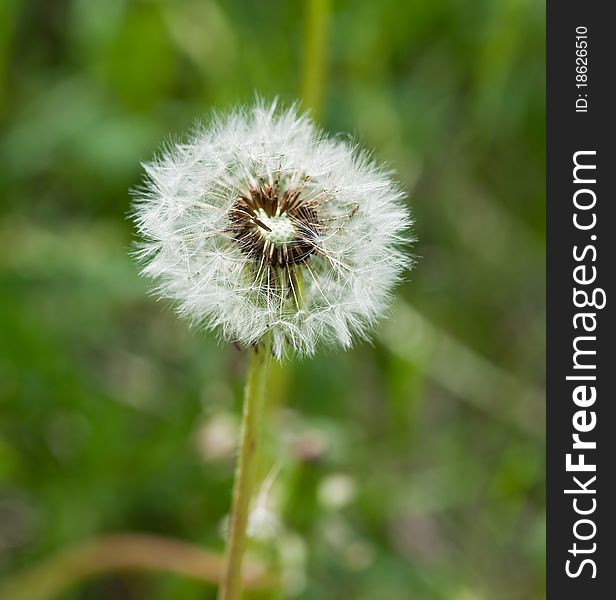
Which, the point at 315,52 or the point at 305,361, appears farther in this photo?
the point at 305,361

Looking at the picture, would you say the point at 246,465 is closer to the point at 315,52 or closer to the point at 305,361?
the point at 315,52

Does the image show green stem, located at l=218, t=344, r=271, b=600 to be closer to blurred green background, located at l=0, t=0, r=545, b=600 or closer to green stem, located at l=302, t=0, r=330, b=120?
blurred green background, located at l=0, t=0, r=545, b=600

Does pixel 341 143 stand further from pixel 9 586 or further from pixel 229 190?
pixel 9 586

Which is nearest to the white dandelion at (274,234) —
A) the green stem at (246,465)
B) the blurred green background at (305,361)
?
the green stem at (246,465)

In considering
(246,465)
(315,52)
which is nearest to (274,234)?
(246,465)

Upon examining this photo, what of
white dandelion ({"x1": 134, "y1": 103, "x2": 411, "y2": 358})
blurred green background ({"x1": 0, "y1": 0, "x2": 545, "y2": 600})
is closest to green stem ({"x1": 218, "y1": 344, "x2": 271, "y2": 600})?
white dandelion ({"x1": 134, "y1": 103, "x2": 411, "y2": 358})

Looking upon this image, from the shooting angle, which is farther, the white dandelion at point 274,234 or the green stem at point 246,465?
the white dandelion at point 274,234

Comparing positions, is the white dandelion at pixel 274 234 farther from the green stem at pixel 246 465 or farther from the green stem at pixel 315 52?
the green stem at pixel 315 52
